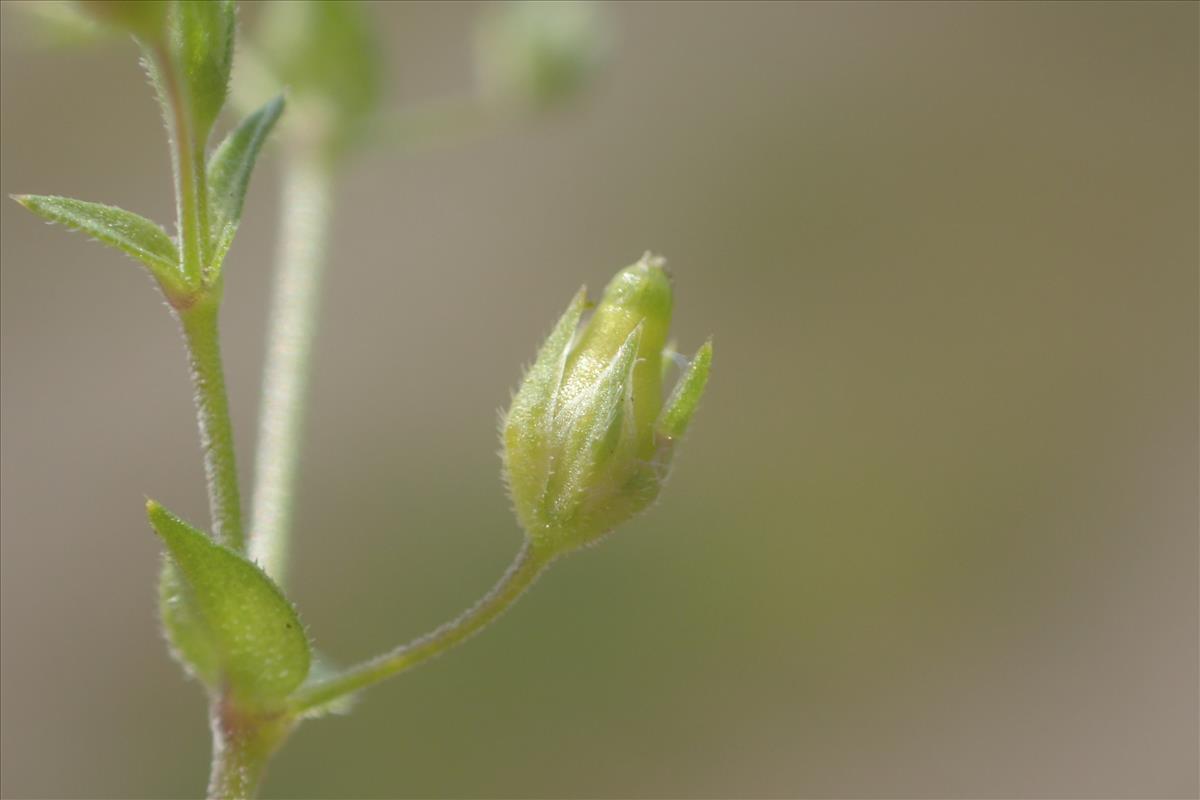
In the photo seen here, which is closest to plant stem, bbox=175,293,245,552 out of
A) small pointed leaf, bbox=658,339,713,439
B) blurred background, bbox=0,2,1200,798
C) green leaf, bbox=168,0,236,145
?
green leaf, bbox=168,0,236,145

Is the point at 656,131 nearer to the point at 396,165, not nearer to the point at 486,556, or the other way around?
the point at 396,165

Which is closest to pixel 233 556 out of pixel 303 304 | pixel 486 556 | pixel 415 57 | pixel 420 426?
pixel 303 304

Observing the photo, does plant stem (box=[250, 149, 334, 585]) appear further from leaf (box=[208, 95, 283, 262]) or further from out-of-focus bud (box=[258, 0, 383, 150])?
leaf (box=[208, 95, 283, 262])

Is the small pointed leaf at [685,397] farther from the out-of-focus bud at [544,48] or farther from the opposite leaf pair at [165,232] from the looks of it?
the out-of-focus bud at [544,48]

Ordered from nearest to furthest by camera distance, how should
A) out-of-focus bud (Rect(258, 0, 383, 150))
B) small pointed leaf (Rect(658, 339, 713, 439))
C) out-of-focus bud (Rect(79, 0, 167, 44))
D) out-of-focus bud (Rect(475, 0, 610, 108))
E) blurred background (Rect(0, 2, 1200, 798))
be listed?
out-of-focus bud (Rect(79, 0, 167, 44)) → small pointed leaf (Rect(658, 339, 713, 439)) → out-of-focus bud (Rect(258, 0, 383, 150)) → out-of-focus bud (Rect(475, 0, 610, 108)) → blurred background (Rect(0, 2, 1200, 798))

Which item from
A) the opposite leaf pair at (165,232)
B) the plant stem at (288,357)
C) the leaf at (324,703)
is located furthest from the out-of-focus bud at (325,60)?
the leaf at (324,703)

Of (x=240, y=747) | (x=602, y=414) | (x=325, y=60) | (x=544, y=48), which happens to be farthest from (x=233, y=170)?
(x=544, y=48)
